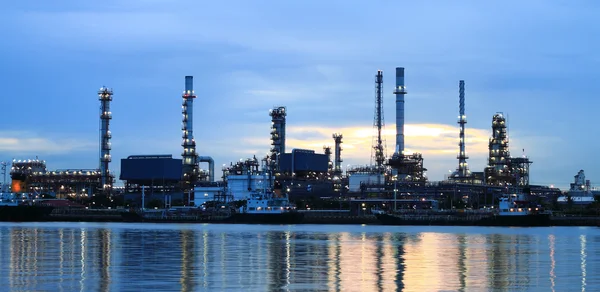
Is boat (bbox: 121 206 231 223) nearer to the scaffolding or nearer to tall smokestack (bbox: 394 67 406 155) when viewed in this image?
tall smokestack (bbox: 394 67 406 155)

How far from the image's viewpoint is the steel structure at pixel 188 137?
581 feet

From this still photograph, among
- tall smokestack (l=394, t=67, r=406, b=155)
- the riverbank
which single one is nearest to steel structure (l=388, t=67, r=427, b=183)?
tall smokestack (l=394, t=67, r=406, b=155)

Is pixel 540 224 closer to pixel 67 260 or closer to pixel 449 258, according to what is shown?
pixel 449 258

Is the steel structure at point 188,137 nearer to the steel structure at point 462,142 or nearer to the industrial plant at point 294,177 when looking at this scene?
the industrial plant at point 294,177

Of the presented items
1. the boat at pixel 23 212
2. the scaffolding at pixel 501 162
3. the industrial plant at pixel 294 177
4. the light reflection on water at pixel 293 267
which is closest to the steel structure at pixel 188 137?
the industrial plant at pixel 294 177

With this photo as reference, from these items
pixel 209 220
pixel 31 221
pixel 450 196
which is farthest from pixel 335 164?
pixel 31 221

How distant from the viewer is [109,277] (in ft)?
121

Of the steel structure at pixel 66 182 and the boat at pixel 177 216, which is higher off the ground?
the steel structure at pixel 66 182

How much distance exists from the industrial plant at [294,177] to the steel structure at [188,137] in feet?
0.62

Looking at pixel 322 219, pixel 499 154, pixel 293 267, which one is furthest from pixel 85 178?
pixel 293 267

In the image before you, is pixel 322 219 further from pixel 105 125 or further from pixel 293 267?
pixel 293 267

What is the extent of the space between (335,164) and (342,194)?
29624mm

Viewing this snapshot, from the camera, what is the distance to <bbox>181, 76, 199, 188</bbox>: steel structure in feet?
581

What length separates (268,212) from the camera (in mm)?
129500
